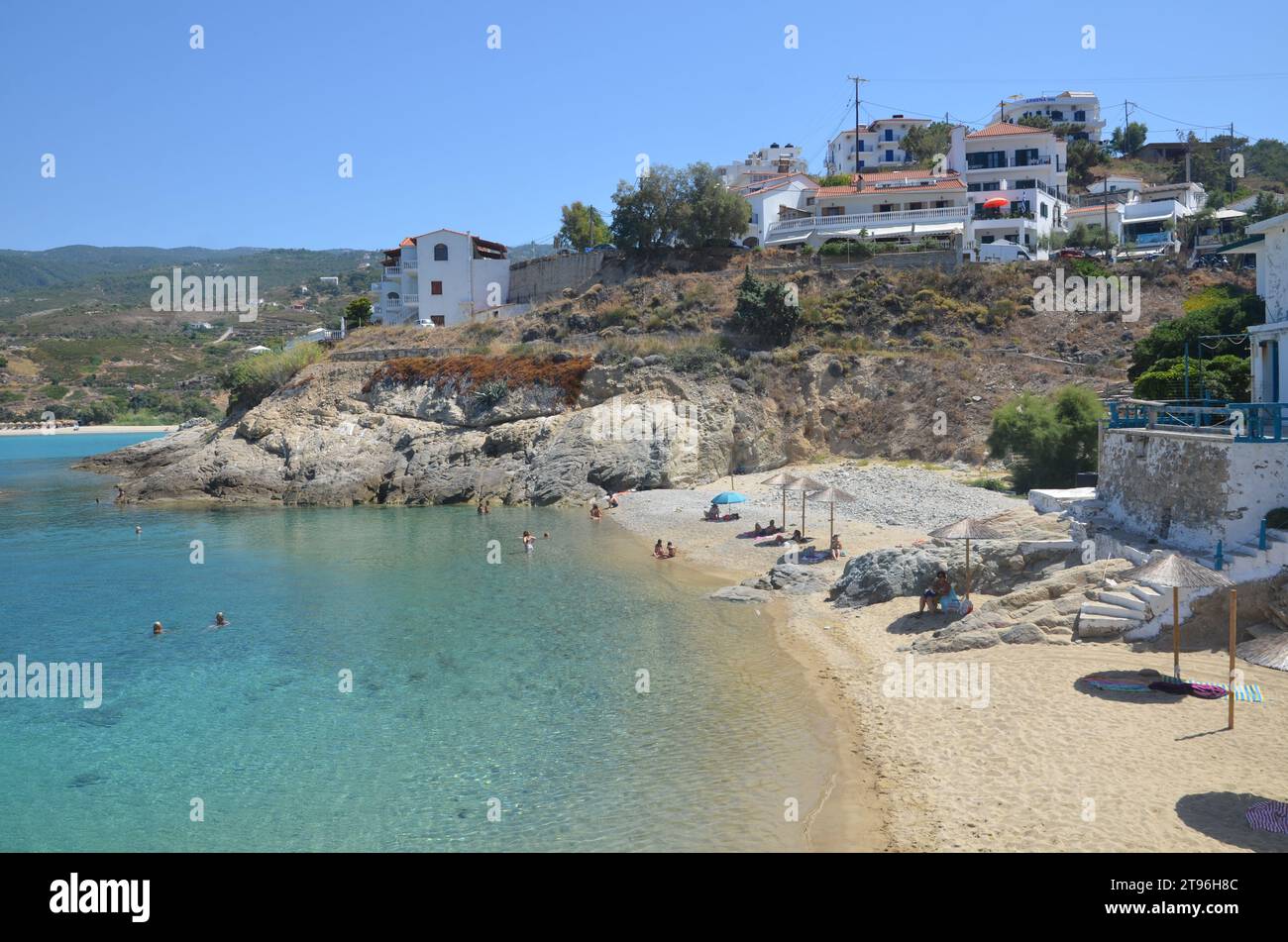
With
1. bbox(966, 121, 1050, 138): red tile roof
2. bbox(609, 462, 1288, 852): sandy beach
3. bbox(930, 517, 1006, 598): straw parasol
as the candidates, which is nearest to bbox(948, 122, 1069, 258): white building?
bbox(966, 121, 1050, 138): red tile roof

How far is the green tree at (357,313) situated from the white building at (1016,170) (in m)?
40.5

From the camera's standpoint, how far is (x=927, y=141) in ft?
265

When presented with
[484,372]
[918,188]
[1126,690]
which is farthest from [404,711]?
[918,188]

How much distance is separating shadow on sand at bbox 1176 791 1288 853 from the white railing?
5028 cm

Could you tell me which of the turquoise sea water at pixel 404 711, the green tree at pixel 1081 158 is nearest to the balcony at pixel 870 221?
the green tree at pixel 1081 158

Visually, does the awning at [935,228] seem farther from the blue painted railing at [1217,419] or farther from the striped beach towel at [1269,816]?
the striped beach towel at [1269,816]

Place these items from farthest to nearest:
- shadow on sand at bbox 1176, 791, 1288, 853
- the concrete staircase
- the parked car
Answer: the parked car
the concrete staircase
shadow on sand at bbox 1176, 791, 1288, 853

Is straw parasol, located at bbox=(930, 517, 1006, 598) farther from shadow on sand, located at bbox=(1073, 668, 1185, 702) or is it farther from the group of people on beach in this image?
the group of people on beach

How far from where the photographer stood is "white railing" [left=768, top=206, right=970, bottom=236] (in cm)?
5606

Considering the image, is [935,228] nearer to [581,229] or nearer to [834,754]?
[581,229]

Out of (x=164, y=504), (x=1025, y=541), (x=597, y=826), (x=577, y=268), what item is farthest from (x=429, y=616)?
(x=577, y=268)

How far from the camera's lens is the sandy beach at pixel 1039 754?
1059cm

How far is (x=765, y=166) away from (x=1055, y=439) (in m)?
65.3

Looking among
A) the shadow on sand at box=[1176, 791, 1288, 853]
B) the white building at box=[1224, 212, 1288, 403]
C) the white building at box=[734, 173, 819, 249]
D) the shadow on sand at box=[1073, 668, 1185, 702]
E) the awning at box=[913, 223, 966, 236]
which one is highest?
the white building at box=[734, 173, 819, 249]
